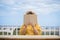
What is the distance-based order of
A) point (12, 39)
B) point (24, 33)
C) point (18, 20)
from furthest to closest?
point (18, 20), point (24, 33), point (12, 39)

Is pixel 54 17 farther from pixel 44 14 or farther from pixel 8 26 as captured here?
pixel 8 26

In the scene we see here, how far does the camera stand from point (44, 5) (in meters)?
2.99

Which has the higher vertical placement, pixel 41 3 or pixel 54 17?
pixel 41 3

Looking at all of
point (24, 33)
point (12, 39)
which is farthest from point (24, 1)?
point (12, 39)

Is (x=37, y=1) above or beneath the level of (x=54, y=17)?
above

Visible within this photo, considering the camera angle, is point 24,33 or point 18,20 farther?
point 18,20

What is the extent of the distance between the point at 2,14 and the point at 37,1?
805 millimetres

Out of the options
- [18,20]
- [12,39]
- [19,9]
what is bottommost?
[12,39]

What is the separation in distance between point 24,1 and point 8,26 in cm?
66

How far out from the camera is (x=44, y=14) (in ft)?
9.66

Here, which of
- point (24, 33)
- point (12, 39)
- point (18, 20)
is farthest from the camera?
point (18, 20)

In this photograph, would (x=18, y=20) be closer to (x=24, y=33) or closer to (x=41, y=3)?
(x=41, y=3)

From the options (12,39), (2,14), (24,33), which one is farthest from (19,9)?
(12,39)

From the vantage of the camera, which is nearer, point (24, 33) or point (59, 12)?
point (24, 33)
